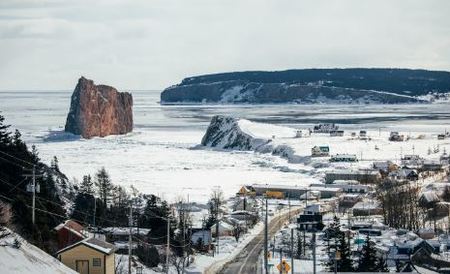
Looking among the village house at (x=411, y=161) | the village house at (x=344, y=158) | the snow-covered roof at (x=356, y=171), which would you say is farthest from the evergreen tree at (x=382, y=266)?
the village house at (x=344, y=158)

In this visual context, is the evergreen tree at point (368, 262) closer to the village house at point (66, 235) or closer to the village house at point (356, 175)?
the village house at point (66, 235)

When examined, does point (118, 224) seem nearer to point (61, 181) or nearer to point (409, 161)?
point (61, 181)

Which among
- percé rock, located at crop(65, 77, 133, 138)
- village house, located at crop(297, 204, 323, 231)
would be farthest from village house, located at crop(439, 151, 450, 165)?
percé rock, located at crop(65, 77, 133, 138)

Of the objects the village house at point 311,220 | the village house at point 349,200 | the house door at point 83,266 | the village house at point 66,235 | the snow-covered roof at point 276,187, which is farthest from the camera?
the snow-covered roof at point 276,187

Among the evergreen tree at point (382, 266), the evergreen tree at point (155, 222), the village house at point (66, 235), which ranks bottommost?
the evergreen tree at point (382, 266)

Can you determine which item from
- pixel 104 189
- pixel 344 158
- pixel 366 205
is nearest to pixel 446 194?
pixel 366 205

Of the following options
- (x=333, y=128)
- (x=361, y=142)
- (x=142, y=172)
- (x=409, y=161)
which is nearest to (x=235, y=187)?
(x=142, y=172)
